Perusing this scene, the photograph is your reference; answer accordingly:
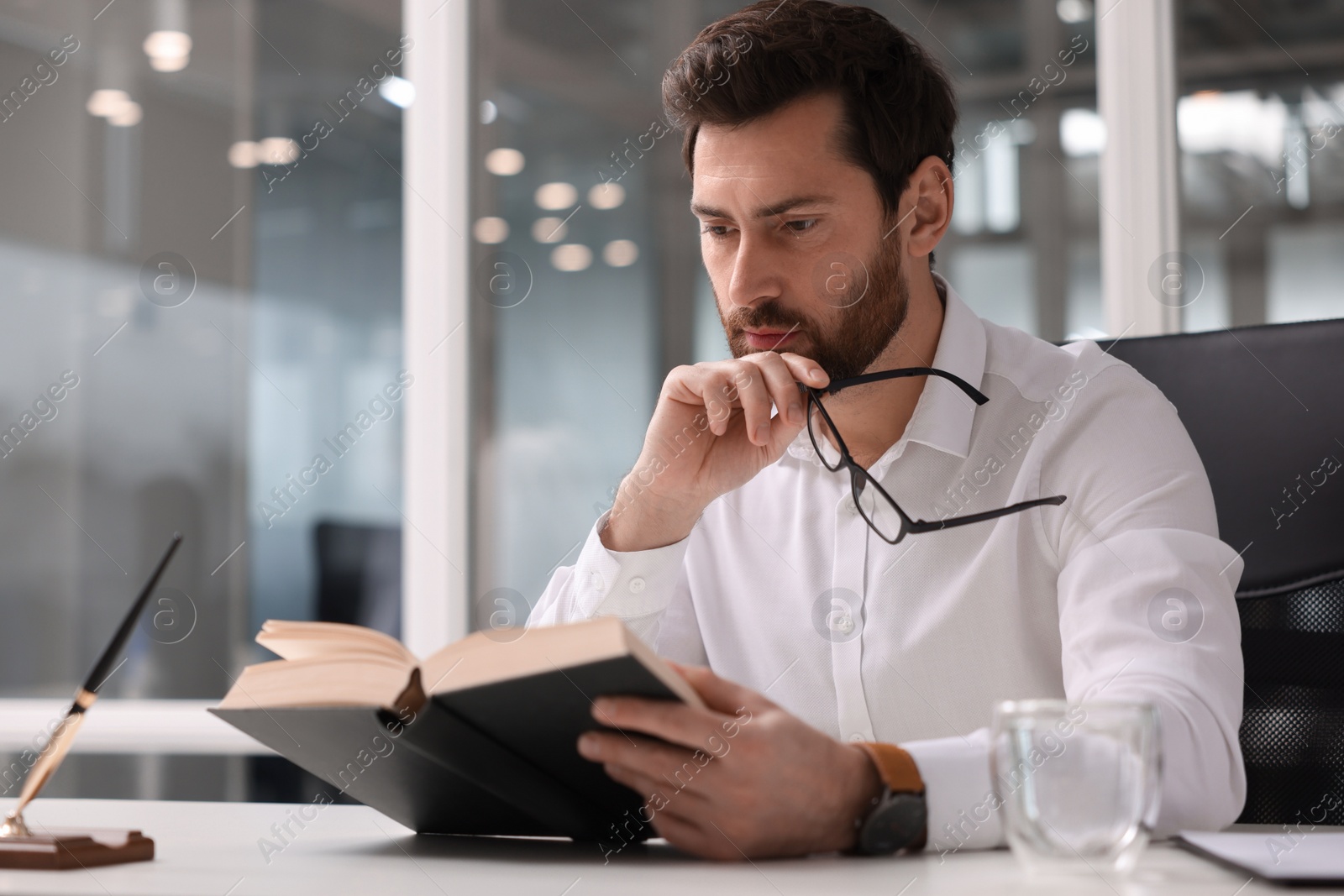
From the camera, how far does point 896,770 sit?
0.82m

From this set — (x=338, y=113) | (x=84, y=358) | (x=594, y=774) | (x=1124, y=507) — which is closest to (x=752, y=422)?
(x=1124, y=507)

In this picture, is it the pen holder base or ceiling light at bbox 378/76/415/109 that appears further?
ceiling light at bbox 378/76/415/109

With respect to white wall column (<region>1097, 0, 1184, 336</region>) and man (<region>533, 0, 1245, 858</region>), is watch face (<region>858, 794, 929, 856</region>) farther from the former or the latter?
white wall column (<region>1097, 0, 1184, 336</region>)

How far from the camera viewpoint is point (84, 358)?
3139mm

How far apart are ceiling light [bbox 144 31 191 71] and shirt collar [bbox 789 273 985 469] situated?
2.32m

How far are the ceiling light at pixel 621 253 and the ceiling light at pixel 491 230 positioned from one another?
241mm

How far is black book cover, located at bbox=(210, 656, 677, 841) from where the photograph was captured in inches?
28.1

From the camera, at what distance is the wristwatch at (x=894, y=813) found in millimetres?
806

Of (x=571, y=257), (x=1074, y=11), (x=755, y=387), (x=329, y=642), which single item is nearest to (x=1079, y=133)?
(x=1074, y=11)

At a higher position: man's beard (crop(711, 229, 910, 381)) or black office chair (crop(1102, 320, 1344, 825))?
man's beard (crop(711, 229, 910, 381))

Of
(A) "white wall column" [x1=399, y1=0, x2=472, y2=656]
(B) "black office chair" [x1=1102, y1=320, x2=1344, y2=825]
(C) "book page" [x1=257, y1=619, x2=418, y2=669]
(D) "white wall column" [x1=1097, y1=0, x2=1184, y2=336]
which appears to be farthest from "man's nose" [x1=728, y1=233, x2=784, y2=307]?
(A) "white wall column" [x1=399, y1=0, x2=472, y2=656]

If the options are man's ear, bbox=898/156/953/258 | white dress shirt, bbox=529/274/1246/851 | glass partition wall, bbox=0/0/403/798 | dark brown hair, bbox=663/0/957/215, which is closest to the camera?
white dress shirt, bbox=529/274/1246/851

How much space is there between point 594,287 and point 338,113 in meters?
0.79

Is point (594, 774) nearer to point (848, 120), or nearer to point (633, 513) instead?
point (633, 513)
